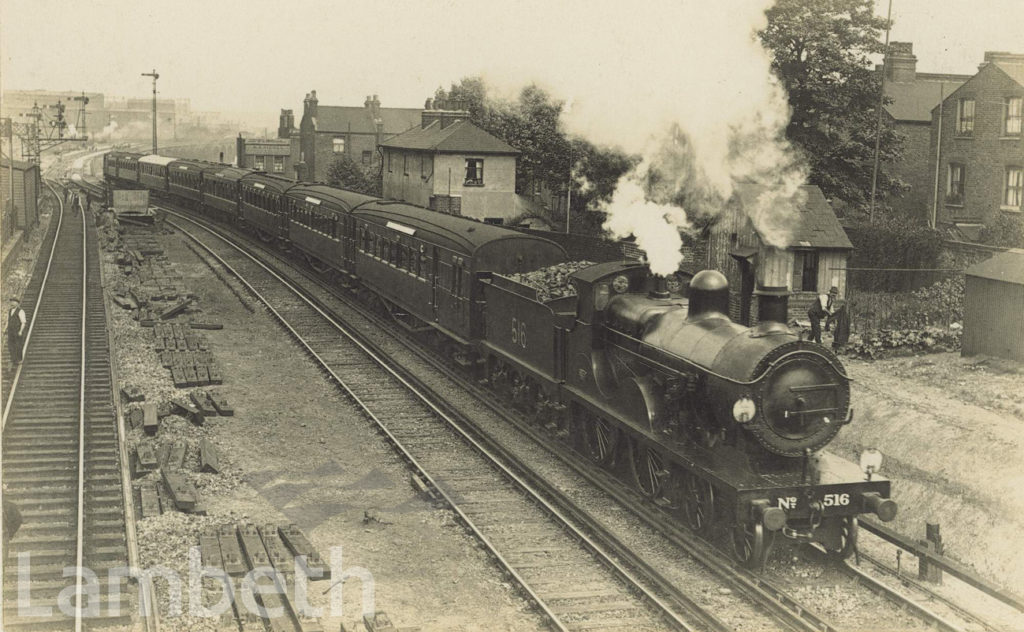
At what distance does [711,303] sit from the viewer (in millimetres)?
11438

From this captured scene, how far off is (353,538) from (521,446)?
13.7 feet

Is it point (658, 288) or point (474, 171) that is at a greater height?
point (474, 171)

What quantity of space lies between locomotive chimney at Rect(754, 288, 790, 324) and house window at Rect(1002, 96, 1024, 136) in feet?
78.4

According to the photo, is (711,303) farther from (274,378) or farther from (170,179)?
(170,179)

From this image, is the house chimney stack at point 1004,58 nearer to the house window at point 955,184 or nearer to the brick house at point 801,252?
the house window at point 955,184

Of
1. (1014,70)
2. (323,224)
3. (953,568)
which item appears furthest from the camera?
(1014,70)

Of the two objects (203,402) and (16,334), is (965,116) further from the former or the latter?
(16,334)

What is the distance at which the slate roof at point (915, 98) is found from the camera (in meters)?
42.9

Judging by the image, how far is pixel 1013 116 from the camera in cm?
3092

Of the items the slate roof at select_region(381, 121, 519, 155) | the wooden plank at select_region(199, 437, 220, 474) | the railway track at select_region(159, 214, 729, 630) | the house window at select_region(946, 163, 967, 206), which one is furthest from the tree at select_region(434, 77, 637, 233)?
the wooden plank at select_region(199, 437, 220, 474)

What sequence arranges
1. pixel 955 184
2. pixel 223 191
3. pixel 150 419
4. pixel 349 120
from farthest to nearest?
pixel 349 120 → pixel 223 191 → pixel 955 184 → pixel 150 419

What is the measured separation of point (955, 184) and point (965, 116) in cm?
224

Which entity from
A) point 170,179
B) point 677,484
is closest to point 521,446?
point 677,484

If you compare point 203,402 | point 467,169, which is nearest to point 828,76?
point 467,169
